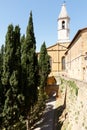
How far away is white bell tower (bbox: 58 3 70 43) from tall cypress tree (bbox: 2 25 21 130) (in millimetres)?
42434

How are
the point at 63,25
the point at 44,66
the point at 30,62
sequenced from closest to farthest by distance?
the point at 30,62 → the point at 44,66 → the point at 63,25

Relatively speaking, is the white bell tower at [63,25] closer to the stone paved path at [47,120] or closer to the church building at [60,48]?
the church building at [60,48]

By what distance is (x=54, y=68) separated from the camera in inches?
2303

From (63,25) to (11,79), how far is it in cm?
4425

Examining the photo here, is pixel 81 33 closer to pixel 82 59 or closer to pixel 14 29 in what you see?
pixel 82 59

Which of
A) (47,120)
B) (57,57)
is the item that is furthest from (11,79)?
(57,57)

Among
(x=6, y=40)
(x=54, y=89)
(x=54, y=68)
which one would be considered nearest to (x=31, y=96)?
(x=6, y=40)

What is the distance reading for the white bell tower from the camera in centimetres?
5781

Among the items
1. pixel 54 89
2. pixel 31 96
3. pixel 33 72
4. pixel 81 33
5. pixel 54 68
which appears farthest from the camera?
pixel 54 68

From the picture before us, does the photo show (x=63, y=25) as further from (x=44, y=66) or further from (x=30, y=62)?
(x=30, y=62)

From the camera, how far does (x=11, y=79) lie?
1634 centimetres

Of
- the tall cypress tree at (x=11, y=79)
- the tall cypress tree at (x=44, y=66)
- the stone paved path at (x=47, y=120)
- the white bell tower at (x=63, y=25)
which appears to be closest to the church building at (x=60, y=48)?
the white bell tower at (x=63, y=25)

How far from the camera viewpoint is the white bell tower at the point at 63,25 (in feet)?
190

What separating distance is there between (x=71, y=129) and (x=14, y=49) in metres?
7.19
